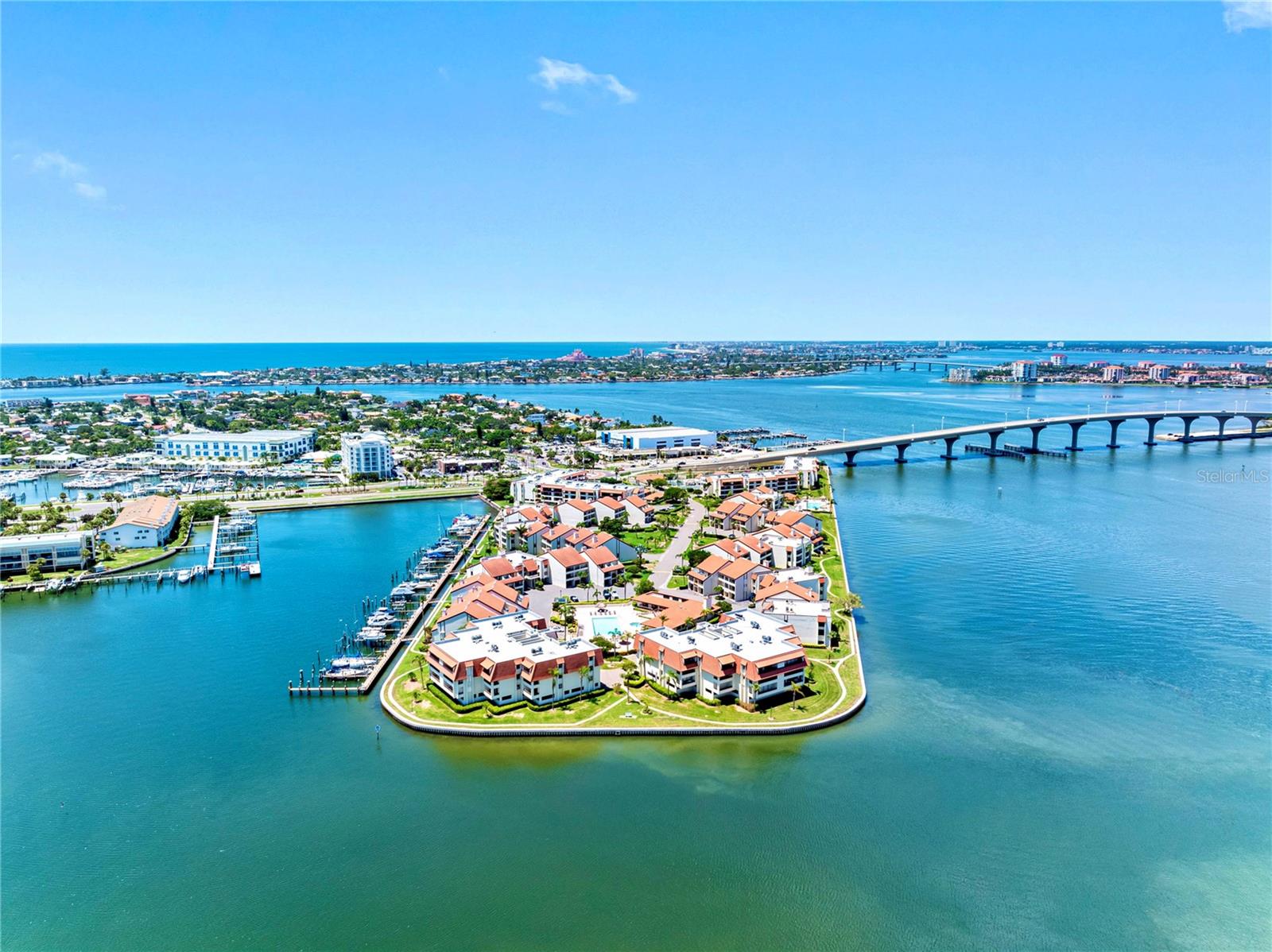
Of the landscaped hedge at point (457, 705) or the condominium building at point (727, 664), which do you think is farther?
the condominium building at point (727, 664)

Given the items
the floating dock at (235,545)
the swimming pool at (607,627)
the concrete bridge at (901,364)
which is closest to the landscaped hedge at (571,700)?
the swimming pool at (607,627)

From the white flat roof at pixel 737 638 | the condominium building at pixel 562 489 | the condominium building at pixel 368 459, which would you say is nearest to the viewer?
the white flat roof at pixel 737 638

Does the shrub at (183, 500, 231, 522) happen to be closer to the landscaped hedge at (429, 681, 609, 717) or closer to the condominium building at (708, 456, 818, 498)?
the condominium building at (708, 456, 818, 498)

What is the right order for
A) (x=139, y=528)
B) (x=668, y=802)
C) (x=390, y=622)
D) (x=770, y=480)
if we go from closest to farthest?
(x=668, y=802) < (x=390, y=622) < (x=139, y=528) < (x=770, y=480)

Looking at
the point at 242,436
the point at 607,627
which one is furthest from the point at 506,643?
the point at 242,436

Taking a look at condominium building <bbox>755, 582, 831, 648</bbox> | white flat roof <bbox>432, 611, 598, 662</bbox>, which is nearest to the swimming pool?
white flat roof <bbox>432, 611, 598, 662</bbox>

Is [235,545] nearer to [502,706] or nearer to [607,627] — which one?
[607,627]

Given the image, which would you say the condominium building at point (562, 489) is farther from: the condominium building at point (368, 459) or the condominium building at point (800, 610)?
the condominium building at point (800, 610)
